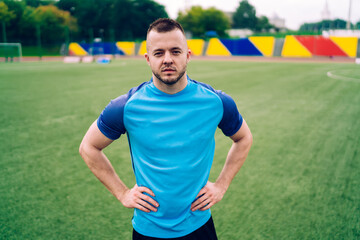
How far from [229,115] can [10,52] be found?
3983 centimetres

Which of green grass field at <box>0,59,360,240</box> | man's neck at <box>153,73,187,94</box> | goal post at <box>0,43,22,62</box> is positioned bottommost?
green grass field at <box>0,59,360,240</box>

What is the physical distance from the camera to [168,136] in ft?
5.86

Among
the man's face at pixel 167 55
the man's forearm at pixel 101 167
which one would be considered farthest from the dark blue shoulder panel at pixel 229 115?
the man's forearm at pixel 101 167

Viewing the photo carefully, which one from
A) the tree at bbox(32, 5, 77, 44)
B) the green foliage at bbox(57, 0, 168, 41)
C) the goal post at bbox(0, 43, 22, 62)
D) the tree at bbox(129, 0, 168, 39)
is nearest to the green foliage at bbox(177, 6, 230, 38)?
the tree at bbox(129, 0, 168, 39)

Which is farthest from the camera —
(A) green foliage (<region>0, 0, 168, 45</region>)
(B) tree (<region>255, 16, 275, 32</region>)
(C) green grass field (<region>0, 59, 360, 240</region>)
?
(B) tree (<region>255, 16, 275, 32</region>)

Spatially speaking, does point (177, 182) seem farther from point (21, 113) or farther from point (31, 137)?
point (21, 113)

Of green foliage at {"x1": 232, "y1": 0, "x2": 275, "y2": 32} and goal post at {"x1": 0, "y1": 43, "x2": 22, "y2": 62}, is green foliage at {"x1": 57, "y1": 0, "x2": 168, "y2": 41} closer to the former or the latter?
goal post at {"x1": 0, "y1": 43, "x2": 22, "y2": 62}

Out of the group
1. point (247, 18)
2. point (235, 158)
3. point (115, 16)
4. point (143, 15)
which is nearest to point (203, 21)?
point (143, 15)

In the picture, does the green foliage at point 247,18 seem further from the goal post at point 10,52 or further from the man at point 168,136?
the man at point 168,136

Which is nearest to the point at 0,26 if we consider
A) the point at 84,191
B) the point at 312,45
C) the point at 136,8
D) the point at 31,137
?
the point at 136,8

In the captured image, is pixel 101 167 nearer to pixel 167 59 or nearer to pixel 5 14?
pixel 167 59

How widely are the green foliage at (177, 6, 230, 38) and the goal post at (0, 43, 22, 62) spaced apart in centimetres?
4554

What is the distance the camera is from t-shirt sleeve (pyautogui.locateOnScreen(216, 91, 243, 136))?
1.93 metres

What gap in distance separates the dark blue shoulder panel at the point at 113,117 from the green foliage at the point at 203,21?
75.6 metres
